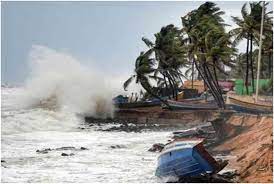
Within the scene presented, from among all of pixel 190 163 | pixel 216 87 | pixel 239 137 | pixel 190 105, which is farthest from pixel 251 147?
pixel 190 105

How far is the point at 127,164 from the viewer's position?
24.5 feet

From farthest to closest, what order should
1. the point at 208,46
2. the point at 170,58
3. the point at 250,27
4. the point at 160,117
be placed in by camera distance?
the point at 170,58, the point at 160,117, the point at 208,46, the point at 250,27

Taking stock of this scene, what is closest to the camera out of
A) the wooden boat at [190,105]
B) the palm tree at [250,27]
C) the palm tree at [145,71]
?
the palm tree at [250,27]

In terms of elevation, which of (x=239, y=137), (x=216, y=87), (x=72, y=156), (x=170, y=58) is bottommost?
(x=72, y=156)

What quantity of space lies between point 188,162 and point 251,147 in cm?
161

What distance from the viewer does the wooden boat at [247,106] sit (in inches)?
338

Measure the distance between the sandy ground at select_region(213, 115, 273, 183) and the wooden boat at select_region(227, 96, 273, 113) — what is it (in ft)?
0.42

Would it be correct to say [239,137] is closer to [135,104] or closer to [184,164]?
[184,164]

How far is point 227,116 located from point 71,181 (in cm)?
438

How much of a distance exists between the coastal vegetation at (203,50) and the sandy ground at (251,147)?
1461 millimetres

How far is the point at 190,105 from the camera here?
13.3 meters

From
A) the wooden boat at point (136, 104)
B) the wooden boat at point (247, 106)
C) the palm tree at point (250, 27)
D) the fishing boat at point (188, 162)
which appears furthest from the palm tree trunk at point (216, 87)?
the fishing boat at point (188, 162)

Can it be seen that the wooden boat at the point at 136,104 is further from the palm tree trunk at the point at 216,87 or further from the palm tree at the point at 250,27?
the palm tree at the point at 250,27

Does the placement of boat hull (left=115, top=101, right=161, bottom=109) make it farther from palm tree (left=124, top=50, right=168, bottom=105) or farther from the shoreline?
the shoreline
